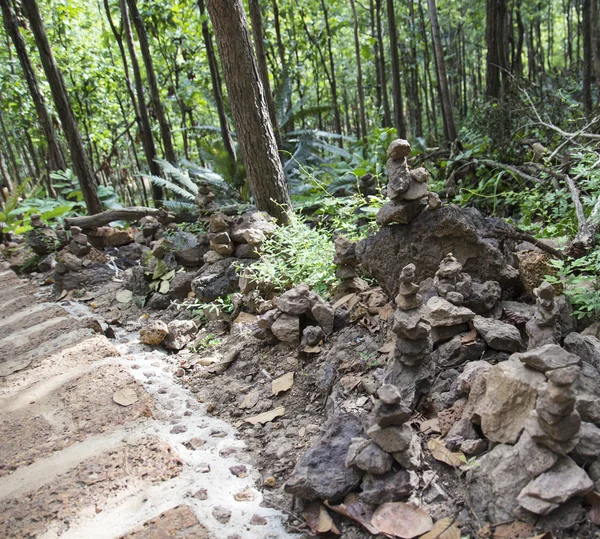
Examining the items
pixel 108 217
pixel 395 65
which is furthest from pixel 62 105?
pixel 395 65

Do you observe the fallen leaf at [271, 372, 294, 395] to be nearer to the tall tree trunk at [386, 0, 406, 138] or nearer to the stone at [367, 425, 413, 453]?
the stone at [367, 425, 413, 453]

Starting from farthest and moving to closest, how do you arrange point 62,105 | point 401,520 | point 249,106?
point 62,105, point 249,106, point 401,520

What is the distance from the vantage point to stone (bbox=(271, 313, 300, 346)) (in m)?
3.26

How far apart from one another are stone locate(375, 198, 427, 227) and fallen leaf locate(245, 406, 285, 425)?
1.38 metres

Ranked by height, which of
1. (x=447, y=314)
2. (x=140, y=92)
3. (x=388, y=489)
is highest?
(x=140, y=92)

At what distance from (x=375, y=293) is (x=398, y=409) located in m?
1.58

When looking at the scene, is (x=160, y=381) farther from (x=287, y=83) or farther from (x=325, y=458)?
(x=287, y=83)

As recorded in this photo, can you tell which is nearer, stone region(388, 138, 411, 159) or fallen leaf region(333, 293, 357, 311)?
stone region(388, 138, 411, 159)

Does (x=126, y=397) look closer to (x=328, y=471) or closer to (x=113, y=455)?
(x=113, y=455)

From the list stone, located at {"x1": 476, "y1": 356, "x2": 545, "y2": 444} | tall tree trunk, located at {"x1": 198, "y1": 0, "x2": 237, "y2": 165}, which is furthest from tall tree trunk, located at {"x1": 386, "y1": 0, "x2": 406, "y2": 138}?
stone, located at {"x1": 476, "y1": 356, "x2": 545, "y2": 444}

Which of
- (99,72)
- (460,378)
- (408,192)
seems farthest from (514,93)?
(99,72)

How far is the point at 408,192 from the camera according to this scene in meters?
2.90

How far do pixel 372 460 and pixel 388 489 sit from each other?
125 mm

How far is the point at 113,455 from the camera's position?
2477 millimetres
